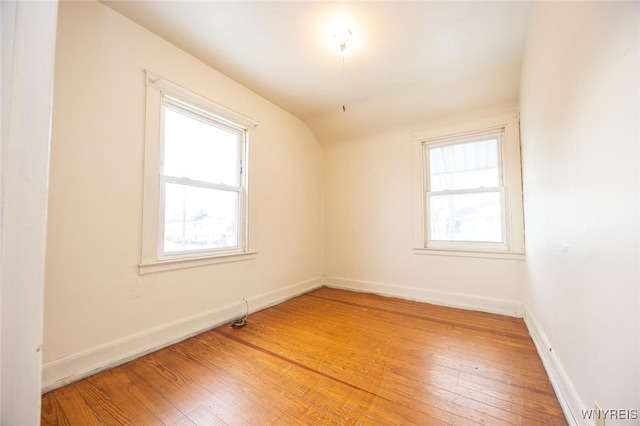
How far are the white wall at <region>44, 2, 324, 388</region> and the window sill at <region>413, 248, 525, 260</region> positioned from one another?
2440 millimetres

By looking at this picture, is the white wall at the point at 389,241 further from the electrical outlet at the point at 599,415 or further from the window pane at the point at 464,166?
the electrical outlet at the point at 599,415

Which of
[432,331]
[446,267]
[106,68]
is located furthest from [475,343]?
[106,68]

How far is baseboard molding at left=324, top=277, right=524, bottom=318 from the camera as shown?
8.82 ft

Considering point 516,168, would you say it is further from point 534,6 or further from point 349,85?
point 349,85

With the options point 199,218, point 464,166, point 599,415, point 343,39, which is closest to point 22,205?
point 599,415

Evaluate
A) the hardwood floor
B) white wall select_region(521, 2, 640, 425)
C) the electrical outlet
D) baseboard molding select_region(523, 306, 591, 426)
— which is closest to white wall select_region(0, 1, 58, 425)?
the hardwood floor

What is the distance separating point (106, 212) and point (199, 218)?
749 mm

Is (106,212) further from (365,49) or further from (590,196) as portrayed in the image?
(590,196)

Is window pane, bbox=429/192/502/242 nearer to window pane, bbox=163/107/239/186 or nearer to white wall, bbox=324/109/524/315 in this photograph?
white wall, bbox=324/109/524/315

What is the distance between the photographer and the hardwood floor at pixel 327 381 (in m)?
1.30

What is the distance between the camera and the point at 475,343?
81.0 inches

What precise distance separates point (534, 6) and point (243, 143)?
110 inches

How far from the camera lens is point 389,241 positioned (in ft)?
11.6

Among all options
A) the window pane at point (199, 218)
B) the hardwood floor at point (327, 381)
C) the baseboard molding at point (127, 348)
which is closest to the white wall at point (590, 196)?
the hardwood floor at point (327, 381)
